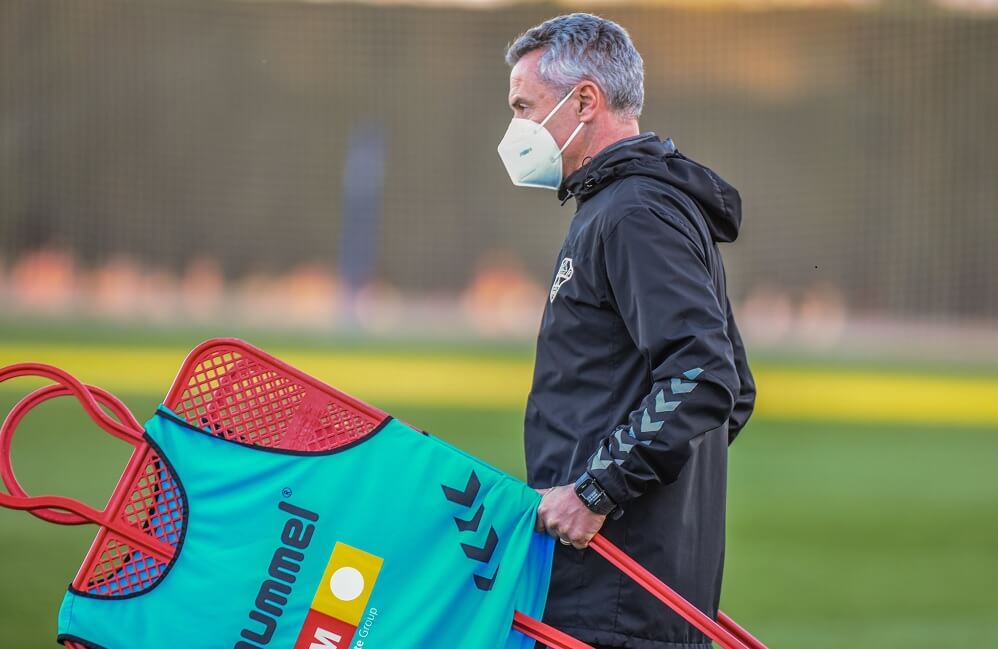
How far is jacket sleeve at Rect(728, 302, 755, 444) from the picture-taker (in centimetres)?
313

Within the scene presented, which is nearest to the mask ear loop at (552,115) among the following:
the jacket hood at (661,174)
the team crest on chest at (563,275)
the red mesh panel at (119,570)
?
the jacket hood at (661,174)

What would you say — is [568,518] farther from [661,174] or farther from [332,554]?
[661,174]

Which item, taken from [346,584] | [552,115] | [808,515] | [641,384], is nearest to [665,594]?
[641,384]

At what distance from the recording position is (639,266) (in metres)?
2.71

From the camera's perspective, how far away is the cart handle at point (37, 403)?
2.73 meters

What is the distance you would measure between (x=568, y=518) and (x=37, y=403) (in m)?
1.17

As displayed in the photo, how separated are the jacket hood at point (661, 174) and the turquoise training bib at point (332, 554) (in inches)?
28.3

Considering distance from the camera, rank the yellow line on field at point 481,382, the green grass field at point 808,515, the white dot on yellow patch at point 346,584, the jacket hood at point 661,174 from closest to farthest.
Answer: the white dot on yellow patch at point 346,584, the jacket hood at point 661,174, the green grass field at point 808,515, the yellow line on field at point 481,382

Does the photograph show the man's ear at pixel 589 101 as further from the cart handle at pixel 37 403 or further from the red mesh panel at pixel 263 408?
the cart handle at pixel 37 403

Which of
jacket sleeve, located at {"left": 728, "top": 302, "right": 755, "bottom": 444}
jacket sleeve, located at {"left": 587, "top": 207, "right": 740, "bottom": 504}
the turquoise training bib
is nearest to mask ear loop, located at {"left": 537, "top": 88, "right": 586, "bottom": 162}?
jacket sleeve, located at {"left": 587, "top": 207, "right": 740, "bottom": 504}

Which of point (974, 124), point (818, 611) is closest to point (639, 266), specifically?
point (818, 611)

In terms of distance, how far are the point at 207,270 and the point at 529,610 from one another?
2773 centimetres

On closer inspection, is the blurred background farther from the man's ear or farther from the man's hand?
the man's hand

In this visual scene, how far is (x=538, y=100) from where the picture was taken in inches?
123
